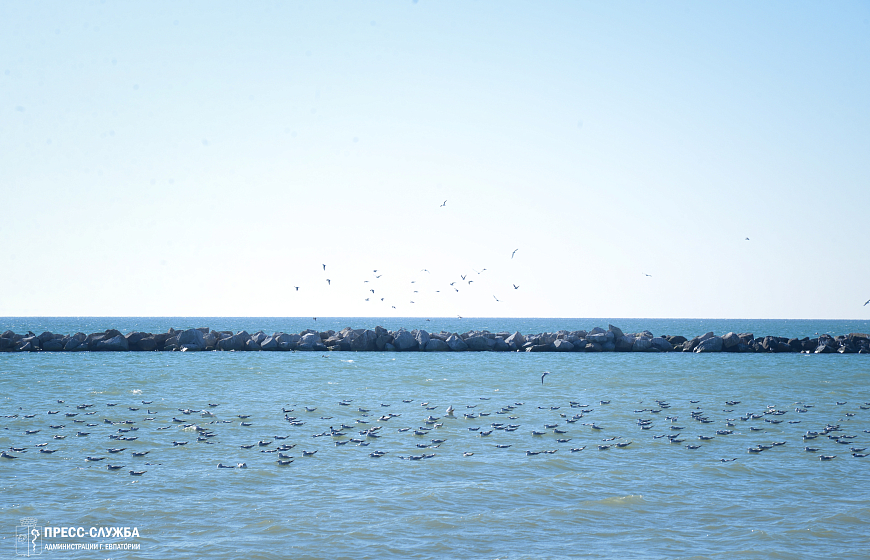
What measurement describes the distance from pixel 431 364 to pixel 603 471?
3028cm

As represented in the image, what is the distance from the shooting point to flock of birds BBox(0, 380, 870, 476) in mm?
17922

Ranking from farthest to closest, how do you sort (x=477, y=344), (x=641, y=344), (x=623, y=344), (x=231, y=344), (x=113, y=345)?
(x=477, y=344)
(x=623, y=344)
(x=641, y=344)
(x=231, y=344)
(x=113, y=345)

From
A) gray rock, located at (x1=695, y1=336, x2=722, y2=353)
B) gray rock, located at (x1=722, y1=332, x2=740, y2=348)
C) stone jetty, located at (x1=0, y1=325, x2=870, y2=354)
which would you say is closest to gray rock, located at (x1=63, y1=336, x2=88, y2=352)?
stone jetty, located at (x1=0, y1=325, x2=870, y2=354)

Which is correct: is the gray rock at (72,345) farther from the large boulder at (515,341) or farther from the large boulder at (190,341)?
the large boulder at (515,341)

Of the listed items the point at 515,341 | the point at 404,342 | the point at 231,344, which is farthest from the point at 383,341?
the point at 231,344

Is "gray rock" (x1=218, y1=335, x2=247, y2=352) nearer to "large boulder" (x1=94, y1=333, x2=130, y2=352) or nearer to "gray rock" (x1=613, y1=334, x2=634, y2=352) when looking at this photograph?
"large boulder" (x1=94, y1=333, x2=130, y2=352)

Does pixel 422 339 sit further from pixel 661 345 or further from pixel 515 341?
pixel 661 345

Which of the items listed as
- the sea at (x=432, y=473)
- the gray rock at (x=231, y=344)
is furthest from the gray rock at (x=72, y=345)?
the sea at (x=432, y=473)

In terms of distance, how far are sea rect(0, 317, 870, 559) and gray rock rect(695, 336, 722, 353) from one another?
26916mm

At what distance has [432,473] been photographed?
15.8 m

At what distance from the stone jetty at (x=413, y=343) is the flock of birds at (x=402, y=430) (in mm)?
32936

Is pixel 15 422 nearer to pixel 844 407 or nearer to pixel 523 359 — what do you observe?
pixel 844 407

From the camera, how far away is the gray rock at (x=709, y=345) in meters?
58.8

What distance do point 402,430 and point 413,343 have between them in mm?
38365
